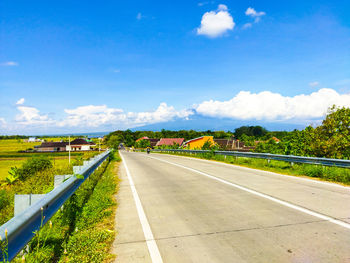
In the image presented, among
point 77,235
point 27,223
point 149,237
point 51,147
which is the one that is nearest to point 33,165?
point 77,235

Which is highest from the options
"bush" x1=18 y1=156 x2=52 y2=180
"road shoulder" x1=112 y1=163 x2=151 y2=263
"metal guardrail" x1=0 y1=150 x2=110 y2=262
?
"metal guardrail" x1=0 y1=150 x2=110 y2=262

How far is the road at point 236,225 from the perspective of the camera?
3611mm

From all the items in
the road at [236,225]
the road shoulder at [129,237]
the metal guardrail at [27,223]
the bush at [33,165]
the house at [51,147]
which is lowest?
the house at [51,147]

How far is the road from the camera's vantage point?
11.8 feet

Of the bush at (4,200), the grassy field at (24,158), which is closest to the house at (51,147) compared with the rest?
the grassy field at (24,158)

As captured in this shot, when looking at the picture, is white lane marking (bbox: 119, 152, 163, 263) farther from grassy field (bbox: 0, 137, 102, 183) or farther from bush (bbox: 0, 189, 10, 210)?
grassy field (bbox: 0, 137, 102, 183)

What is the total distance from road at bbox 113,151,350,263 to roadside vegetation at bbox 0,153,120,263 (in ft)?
0.83

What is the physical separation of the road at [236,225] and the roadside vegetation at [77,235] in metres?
0.25

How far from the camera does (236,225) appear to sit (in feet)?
15.5

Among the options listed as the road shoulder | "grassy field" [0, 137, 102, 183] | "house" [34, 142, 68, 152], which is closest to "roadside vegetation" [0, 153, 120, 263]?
the road shoulder

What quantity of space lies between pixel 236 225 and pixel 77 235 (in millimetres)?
2981

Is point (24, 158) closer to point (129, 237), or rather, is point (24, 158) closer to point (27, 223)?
point (129, 237)

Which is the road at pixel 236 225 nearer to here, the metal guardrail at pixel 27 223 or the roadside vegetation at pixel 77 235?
the roadside vegetation at pixel 77 235

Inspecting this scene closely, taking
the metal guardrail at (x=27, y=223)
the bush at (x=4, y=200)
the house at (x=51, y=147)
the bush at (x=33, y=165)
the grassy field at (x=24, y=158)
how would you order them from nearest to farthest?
the metal guardrail at (x=27, y=223), the bush at (x=4, y=200), the grassy field at (x=24, y=158), the bush at (x=33, y=165), the house at (x=51, y=147)
